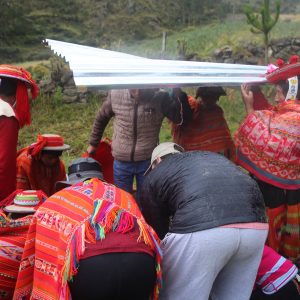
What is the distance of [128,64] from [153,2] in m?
39.4

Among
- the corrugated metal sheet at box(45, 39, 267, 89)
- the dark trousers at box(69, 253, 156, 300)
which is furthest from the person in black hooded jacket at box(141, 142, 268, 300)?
the corrugated metal sheet at box(45, 39, 267, 89)

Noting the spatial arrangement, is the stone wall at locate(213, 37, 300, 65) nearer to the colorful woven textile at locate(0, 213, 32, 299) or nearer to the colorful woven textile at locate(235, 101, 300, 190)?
the colorful woven textile at locate(235, 101, 300, 190)

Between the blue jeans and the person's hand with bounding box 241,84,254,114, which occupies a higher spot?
the person's hand with bounding box 241,84,254,114

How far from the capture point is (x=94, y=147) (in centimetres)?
386

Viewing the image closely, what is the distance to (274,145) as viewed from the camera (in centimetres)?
296

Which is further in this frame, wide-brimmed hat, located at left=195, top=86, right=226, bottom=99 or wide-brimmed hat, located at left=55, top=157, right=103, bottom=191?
wide-brimmed hat, located at left=195, top=86, right=226, bottom=99

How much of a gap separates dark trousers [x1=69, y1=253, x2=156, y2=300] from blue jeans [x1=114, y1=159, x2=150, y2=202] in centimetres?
166

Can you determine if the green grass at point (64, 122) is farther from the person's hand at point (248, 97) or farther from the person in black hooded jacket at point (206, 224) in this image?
the person in black hooded jacket at point (206, 224)

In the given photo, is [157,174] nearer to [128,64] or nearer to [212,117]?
[128,64]

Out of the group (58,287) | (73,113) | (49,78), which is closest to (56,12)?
(49,78)

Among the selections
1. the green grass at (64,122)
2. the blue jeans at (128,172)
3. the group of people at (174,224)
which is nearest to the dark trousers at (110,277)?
the group of people at (174,224)

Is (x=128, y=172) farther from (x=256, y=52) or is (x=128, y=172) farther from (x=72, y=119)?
(x=256, y=52)

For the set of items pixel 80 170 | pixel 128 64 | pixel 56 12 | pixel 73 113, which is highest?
pixel 56 12

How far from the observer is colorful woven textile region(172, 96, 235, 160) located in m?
3.73
